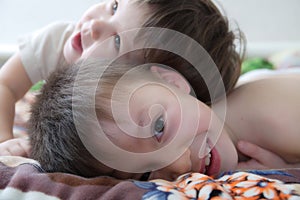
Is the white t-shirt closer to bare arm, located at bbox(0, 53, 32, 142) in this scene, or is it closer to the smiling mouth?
bare arm, located at bbox(0, 53, 32, 142)

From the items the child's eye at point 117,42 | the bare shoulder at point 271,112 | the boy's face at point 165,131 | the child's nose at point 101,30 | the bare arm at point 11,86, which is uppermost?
the child's nose at point 101,30

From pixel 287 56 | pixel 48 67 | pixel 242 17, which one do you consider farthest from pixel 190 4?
pixel 242 17

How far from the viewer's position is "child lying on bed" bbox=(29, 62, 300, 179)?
589mm

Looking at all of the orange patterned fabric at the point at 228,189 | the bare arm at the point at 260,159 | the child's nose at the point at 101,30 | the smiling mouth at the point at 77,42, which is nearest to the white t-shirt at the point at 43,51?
the smiling mouth at the point at 77,42

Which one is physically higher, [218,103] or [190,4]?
[190,4]

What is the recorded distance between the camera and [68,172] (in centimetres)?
60

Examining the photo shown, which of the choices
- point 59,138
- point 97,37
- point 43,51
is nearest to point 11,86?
point 43,51

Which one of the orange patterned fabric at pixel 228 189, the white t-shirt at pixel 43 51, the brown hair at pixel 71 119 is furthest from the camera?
the white t-shirt at pixel 43 51

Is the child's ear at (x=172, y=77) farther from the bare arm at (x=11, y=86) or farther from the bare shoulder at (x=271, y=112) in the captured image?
the bare arm at (x=11, y=86)

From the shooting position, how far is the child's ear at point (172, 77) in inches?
29.2

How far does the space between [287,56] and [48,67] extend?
0.72 metres

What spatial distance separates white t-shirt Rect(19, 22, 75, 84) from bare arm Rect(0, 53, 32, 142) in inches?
0.7

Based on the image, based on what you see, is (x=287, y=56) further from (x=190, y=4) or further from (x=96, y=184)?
(x=96, y=184)

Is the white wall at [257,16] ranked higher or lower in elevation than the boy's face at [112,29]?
lower
